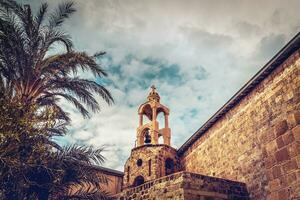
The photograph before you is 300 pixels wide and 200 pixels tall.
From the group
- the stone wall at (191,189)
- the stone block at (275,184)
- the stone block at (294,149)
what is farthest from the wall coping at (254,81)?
the stone block at (275,184)

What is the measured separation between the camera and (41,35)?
317 inches

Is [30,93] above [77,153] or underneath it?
above

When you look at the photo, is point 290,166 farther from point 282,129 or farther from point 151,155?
point 151,155

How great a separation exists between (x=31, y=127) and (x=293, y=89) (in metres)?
7.18

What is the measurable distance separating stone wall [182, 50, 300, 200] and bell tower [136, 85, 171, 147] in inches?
186

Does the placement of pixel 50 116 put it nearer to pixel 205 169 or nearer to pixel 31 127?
pixel 31 127

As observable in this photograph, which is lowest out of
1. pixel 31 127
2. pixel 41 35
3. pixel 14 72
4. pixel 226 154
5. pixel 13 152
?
pixel 13 152

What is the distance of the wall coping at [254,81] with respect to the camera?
25.8 feet

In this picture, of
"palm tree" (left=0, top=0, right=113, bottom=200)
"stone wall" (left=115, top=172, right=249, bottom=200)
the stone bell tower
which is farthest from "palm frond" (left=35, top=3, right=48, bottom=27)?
the stone bell tower

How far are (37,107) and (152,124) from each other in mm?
11147

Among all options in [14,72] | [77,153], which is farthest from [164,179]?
[14,72]

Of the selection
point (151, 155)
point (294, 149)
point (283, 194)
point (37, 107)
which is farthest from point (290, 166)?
point (151, 155)

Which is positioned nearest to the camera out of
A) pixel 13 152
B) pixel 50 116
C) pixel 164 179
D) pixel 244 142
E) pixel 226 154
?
pixel 13 152

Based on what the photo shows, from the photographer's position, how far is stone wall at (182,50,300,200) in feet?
19.9
